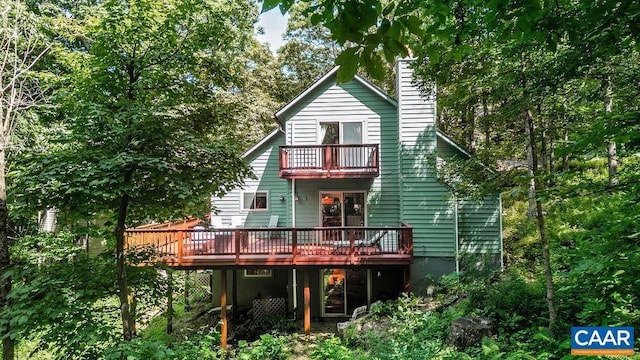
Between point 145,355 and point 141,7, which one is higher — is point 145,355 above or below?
below

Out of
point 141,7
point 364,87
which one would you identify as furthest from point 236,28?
point 364,87

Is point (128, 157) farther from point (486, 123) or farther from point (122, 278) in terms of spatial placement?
point (486, 123)

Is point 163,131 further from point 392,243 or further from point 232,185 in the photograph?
point 392,243

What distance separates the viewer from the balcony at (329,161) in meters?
9.91

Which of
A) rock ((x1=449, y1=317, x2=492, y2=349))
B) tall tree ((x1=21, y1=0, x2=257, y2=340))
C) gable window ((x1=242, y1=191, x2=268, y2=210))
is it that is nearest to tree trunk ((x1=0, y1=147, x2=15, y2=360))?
tall tree ((x1=21, y1=0, x2=257, y2=340))

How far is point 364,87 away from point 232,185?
737 cm

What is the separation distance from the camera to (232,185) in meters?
4.56

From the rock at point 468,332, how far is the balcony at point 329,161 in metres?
5.15

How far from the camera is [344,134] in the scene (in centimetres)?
1077

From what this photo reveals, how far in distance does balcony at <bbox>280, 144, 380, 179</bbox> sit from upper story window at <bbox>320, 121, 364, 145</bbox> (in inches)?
28.9

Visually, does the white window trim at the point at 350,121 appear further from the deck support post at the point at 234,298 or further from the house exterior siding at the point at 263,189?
the deck support post at the point at 234,298

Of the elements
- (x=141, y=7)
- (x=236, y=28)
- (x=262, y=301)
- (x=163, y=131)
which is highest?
(x=236, y=28)

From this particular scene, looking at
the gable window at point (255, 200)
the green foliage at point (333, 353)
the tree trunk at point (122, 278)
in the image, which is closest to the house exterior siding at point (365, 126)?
the gable window at point (255, 200)

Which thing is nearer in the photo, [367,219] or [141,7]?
[141,7]
